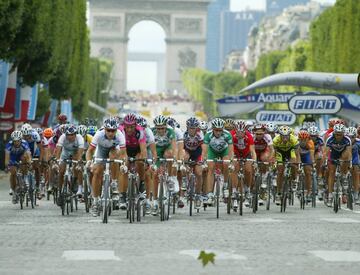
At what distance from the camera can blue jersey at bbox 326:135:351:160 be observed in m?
25.6

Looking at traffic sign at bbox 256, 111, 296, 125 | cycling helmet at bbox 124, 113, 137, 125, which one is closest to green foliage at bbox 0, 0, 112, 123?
traffic sign at bbox 256, 111, 296, 125

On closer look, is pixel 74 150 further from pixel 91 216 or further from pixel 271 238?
pixel 271 238

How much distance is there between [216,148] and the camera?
76.2ft

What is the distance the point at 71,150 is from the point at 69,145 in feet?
0.33

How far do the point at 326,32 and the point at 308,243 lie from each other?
230 ft

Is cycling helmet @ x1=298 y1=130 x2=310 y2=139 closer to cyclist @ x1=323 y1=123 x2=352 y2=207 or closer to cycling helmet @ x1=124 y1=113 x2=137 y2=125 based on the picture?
cyclist @ x1=323 y1=123 x2=352 y2=207

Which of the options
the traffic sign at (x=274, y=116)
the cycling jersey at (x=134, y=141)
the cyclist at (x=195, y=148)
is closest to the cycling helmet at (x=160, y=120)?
the cycling jersey at (x=134, y=141)

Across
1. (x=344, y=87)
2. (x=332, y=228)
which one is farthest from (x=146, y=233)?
(x=344, y=87)

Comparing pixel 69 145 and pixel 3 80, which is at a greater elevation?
pixel 3 80

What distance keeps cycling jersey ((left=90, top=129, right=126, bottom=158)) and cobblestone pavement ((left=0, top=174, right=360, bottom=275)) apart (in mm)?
1007

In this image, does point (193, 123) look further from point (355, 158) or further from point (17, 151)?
point (355, 158)

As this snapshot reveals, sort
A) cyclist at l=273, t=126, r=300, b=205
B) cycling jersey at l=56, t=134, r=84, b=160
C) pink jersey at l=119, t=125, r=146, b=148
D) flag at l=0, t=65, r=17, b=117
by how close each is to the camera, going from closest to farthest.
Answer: pink jersey at l=119, t=125, r=146, b=148 < cycling jersey at l=56, t=134, r=84, b=160 < cyclist at l=273, t=126, r=300, b=205 < flag at l=0, t=65, r=17, b=117

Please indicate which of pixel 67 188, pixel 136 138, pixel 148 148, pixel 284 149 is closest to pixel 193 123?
pixel 148 148

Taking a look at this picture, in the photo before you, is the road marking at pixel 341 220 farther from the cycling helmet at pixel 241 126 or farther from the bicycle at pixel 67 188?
the bicycle at pixel 67 188
